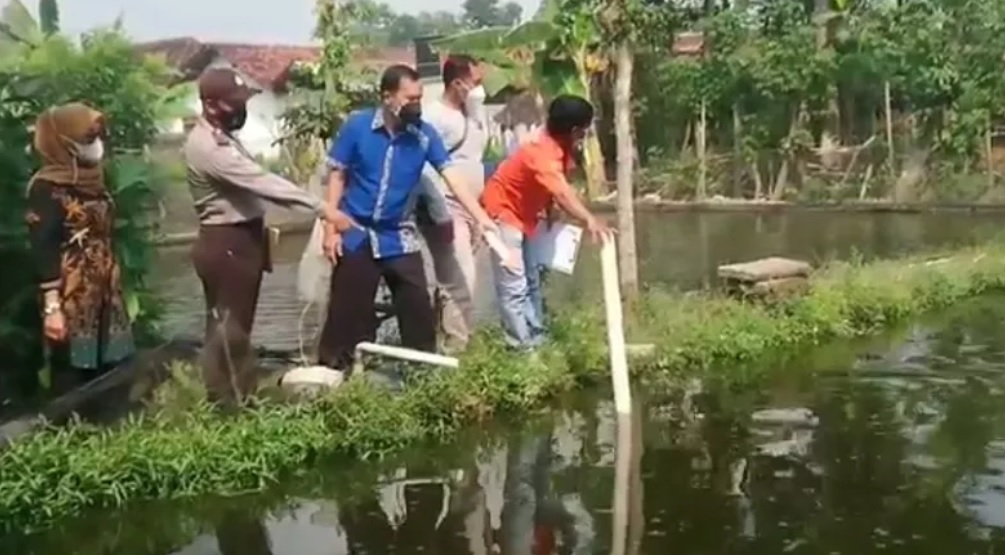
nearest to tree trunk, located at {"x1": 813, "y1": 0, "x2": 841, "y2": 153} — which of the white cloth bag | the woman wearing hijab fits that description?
the white cloth bag

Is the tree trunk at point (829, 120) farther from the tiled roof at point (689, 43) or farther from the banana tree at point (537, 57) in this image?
the banana tree at point (537, 57)

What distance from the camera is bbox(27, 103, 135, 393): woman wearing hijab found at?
261 inches

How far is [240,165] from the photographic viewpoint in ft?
22.4

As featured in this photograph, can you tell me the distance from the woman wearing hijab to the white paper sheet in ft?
7.56

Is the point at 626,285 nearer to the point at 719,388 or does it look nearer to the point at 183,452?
the point at 719,388

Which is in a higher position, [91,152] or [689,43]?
[689,43]

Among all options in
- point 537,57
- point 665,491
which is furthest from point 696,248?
point 665,491

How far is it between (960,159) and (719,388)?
15991mm

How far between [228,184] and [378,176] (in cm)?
80

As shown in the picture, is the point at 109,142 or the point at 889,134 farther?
the point at 889,134

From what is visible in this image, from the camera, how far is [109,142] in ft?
24.5

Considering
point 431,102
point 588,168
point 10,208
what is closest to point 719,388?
point 431,102

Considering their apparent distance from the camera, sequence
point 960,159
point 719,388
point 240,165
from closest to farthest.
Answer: point 240,165 → point 719,388 → point 960,159

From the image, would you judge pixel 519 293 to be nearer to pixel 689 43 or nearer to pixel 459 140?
pixel 459 140
